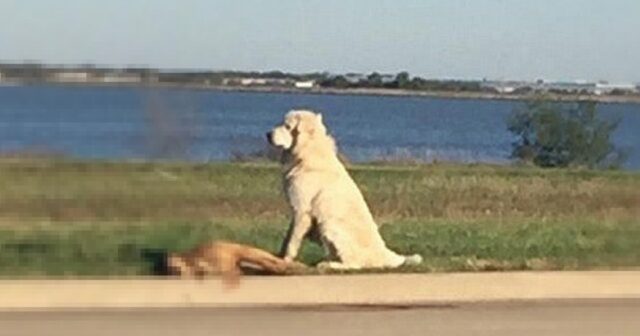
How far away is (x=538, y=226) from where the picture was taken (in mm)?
19031

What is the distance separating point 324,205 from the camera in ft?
47.6

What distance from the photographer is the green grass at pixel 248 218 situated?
15.1 m

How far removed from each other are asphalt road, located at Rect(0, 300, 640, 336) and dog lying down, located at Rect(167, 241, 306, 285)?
3.43 ft

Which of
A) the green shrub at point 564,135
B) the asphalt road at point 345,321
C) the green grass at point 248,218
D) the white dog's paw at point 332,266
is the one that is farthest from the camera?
the green shrub at point 564,135

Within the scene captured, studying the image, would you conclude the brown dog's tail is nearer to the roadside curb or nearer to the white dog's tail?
the roadside curb

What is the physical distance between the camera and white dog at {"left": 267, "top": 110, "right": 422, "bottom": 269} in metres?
14.6

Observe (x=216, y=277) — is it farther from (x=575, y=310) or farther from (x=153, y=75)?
(x=153, y=75)

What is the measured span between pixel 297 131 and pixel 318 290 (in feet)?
6.24

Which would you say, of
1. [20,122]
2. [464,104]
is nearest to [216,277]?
[20,122]

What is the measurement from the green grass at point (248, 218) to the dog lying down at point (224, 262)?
0.38 meters

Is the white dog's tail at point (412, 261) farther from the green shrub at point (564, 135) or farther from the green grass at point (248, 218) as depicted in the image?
the green shrub at point (564, 135)

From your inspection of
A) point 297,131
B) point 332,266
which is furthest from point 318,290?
point 297,131

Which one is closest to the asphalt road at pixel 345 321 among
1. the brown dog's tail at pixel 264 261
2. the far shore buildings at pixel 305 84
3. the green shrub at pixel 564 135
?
the brown dog's tail at pixel 264 261

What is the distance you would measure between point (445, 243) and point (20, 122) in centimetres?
2557
